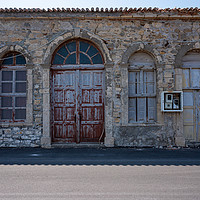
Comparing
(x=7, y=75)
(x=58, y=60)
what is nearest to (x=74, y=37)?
(x=58, y=60)

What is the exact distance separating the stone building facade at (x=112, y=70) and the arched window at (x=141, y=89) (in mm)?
36

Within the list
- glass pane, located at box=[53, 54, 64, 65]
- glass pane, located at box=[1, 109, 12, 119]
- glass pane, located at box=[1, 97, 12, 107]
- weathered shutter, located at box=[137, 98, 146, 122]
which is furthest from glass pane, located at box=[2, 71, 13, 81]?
weathered shutter, located at box=[137, 98, 146, 122]

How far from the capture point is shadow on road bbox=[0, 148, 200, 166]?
5.93 meters

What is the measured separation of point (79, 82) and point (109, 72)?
1173mm

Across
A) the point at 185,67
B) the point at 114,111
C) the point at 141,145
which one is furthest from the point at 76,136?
the point at 185,67

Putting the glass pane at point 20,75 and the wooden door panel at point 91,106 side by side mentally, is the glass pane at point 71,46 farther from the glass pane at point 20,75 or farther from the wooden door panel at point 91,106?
the glass pane at point 20,75

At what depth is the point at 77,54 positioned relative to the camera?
28.8 feet

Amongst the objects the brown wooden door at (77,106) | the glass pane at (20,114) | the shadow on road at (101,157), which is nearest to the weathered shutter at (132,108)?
the brown wooden door at (77,106)

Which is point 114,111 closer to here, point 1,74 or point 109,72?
point 109,72

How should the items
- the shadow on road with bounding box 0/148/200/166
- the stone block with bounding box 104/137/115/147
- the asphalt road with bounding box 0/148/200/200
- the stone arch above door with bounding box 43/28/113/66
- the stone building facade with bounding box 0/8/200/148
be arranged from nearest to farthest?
1. the asphalt road with bounding box 0/148/200/200
2. the shadow on road with bounding box 0/148/200/166
3. the stone block with bounding box 104/137/115/147
4. the stone building facade with bounding box 0/8/200/148
5. the stone arch above door with bounding box 43/28/113/66

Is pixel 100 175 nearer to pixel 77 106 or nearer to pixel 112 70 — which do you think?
pixel 77 106

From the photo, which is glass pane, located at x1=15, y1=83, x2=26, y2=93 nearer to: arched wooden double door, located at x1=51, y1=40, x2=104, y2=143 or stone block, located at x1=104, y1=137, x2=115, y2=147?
arched wooden double door, located at x1=51, y1=40, x2=104, y2=143

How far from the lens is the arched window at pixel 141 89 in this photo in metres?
8.64

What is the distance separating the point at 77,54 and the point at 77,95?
1.54 m
